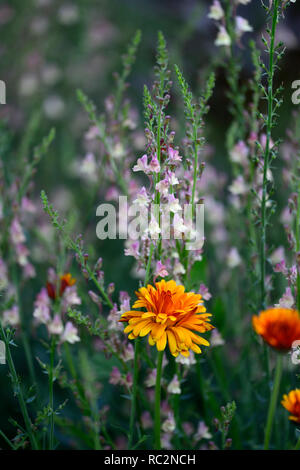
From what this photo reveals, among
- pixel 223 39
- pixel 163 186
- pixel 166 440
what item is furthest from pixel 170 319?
pixel 223 39

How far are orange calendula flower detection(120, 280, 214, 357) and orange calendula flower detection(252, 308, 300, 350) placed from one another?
9cm

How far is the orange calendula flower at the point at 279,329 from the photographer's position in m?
0.78

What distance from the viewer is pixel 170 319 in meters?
0.83

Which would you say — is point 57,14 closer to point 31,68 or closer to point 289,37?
point 31,68

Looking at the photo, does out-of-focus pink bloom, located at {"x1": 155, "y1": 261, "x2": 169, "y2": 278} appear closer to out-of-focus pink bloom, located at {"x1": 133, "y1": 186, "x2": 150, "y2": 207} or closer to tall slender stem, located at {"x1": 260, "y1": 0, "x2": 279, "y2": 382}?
out-of-focus pink bloom, located at {"x1": 133, "y1": 186, "x2": 150, "y2": 207}

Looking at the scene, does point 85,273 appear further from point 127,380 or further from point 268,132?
point 268,132

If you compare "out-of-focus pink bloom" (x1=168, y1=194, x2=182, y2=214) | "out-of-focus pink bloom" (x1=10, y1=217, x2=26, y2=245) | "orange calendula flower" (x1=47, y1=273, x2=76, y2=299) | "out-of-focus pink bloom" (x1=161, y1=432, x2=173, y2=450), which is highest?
"out-of-focus pink bloom" (x1=168, y1=194, x2=182, y2=214)

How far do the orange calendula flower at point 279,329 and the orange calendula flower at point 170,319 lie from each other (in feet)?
0.30

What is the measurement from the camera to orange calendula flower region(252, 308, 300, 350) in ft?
2.55

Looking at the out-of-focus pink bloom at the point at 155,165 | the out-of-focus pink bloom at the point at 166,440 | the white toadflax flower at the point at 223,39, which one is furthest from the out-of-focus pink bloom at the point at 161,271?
the white toadflax flower at the point at 223,39

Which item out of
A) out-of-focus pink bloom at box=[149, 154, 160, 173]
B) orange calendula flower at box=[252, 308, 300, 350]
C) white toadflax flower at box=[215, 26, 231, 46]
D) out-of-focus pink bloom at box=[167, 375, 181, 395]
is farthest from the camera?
white toadflax flower at box=[215, 26, 231, 46]

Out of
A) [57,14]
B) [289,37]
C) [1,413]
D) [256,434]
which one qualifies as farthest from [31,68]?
[256,434]

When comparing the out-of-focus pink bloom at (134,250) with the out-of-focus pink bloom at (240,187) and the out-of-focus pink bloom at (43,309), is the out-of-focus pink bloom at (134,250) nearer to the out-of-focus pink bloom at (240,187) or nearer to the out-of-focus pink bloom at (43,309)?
the out-of-focus pink bloom at (43,309)

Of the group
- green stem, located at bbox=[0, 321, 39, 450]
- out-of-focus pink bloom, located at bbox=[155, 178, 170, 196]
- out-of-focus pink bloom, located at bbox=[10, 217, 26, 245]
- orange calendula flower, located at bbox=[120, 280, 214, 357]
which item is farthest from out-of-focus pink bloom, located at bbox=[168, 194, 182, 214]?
out-of-focus pink bloom, located at bbox=[10, 217, 26, 245]
